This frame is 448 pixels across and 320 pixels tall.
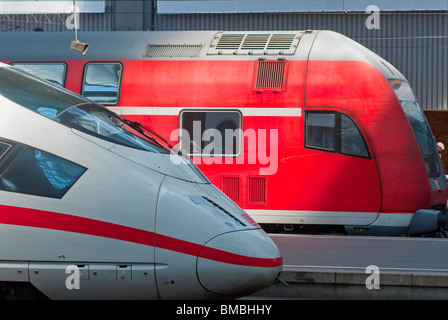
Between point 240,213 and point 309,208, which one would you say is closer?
point 240,213

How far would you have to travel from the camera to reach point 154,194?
5.34 meters

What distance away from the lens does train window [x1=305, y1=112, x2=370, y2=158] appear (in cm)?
1125

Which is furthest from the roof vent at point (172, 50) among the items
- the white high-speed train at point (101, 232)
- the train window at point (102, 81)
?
the white high-speed train at point (101, 232)

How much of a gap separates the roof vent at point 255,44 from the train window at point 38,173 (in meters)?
6.86

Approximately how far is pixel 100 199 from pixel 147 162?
49 centimetres

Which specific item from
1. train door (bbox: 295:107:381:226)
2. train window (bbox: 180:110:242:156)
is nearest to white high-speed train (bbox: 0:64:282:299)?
train door (bbox: 295:107:381:226)

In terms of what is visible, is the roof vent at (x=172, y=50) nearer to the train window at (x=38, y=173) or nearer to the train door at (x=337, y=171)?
the train door at (x=337, y=171)

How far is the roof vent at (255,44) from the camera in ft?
38.9

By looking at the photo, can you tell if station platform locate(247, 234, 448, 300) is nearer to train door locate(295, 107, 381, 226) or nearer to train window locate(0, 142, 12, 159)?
train door locate(295, 107, 381, 226)

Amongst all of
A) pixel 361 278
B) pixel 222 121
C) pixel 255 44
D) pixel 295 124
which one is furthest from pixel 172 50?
pixel 361 278

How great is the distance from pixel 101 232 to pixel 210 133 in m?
6.45
